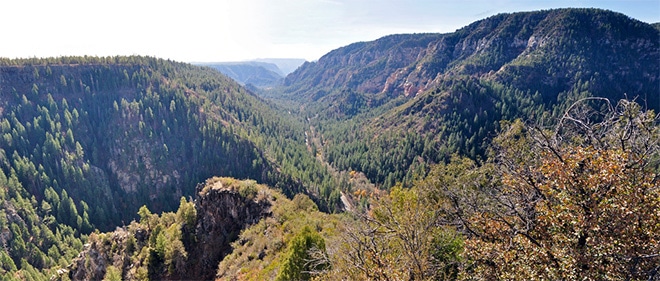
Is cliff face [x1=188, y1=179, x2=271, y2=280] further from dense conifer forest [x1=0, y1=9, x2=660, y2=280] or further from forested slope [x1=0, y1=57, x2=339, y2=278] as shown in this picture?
forested slope [x1=0, y1=57, x2=339, y2=278]

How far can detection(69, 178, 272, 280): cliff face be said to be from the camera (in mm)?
53969

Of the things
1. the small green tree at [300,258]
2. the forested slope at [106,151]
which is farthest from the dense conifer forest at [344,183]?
the forested slope at [106,151]

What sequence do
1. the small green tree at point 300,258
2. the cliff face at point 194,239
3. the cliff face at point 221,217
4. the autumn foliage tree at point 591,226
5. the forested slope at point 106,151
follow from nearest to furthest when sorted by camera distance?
the autumn foliage tree at point 591,226
the small green tree at point 300,258
the cliff face at point 194,239
the cliff face at point 221,217
the forested slope at point 106,151

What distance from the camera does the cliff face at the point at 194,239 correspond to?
54.0 m

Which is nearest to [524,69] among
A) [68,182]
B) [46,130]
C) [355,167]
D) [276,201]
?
[355,167]

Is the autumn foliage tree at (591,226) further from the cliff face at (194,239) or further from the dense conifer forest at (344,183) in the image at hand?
the cliff face at (194,239)

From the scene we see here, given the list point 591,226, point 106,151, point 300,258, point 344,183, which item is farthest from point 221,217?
point 106,151

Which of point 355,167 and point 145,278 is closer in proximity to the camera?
point 145,278

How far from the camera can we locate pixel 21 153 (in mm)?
143250

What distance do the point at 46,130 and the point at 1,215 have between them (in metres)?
63.0

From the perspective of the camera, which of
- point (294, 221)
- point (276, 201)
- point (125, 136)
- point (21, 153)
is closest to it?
point (294, 221)

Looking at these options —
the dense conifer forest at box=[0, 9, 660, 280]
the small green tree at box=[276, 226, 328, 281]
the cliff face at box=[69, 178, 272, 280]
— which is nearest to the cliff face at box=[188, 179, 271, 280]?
the cliff face at box=[69, 178, 272, 280]

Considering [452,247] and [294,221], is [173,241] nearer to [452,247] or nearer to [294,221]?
[294,221]

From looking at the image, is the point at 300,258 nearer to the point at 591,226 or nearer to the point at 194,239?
the point at 591,226
